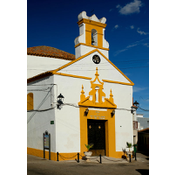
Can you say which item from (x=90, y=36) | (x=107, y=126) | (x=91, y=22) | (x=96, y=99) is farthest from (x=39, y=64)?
(x=107, y=126)

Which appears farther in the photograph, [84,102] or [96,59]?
[96,59]

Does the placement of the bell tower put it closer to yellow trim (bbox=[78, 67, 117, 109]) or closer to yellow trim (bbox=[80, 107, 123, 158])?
yellow trim (bbox=[78, 67, 117, 109])

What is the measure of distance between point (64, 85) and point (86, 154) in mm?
5081

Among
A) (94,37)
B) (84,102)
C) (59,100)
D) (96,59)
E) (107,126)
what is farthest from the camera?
(94,37)

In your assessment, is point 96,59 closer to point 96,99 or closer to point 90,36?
point 90,36

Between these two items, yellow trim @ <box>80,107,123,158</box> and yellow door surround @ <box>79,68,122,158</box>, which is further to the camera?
yellow door surround @ <box>79,68,122,158</box>

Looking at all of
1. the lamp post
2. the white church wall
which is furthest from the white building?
the white church wall

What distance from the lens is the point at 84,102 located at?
17.9 m

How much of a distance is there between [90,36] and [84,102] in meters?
5.55

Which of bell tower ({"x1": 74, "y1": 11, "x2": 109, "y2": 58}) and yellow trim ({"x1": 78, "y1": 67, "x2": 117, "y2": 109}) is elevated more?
bell tower ({"x1": 74, "y1": 11, "x2": 109, "y2": 58})

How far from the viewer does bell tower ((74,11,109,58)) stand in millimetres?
18953

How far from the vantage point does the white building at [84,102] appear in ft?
55.0

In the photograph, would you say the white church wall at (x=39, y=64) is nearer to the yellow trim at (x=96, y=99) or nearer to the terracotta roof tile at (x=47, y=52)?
the terracotta roof tile at (x=47, y=52)
